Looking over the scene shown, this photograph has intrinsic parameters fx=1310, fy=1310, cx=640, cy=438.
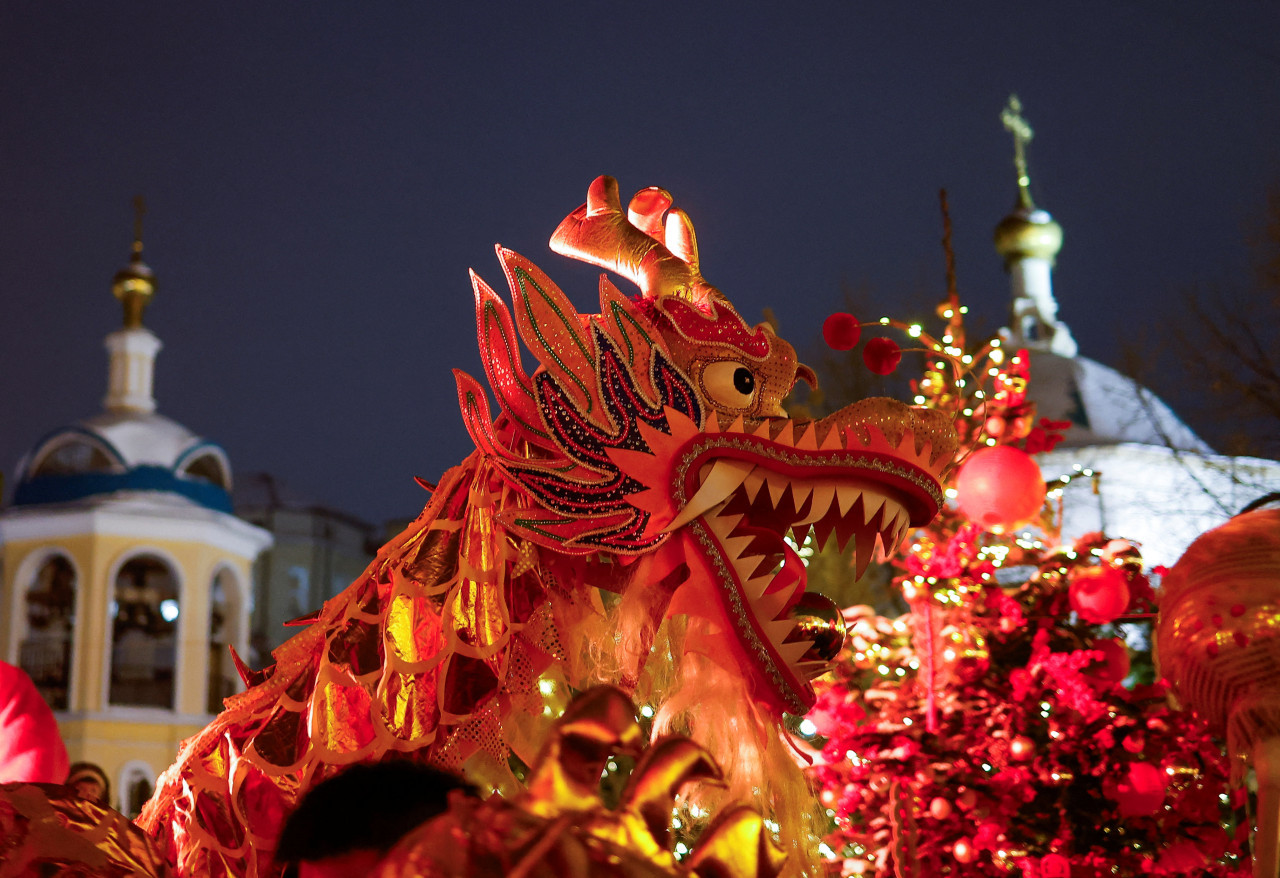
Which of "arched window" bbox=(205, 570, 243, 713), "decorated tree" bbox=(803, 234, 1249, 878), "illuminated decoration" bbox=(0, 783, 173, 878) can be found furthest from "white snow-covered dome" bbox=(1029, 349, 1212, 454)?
"illuminated decoration" bbox=(0, 783, 173, 878)

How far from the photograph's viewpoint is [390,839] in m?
1.25

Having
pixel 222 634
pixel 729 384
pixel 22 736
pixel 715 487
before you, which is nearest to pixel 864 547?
pixel 715 487

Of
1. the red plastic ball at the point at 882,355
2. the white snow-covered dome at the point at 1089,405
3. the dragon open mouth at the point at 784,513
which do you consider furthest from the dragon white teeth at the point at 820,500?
the white snow-covered dome at the point at 1089,405

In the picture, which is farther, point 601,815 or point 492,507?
point 492,507

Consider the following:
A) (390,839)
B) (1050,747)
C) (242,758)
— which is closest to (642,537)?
(242,758)

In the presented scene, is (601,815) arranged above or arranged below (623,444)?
below

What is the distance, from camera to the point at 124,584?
16.7 m

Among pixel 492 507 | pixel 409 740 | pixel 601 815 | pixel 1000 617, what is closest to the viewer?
pixel 601 815

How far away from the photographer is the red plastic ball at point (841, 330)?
4.57 m

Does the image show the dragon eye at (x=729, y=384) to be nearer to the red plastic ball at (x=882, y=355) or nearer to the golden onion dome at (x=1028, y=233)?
the red plastic ball at (x=882, y=355)

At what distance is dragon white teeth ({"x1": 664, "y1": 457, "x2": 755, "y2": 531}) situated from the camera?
2410 millimetres

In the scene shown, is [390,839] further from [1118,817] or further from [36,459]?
[36,459]

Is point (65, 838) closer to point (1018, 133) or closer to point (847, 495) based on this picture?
point (847, 495)

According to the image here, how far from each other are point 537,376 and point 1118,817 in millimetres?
3404
